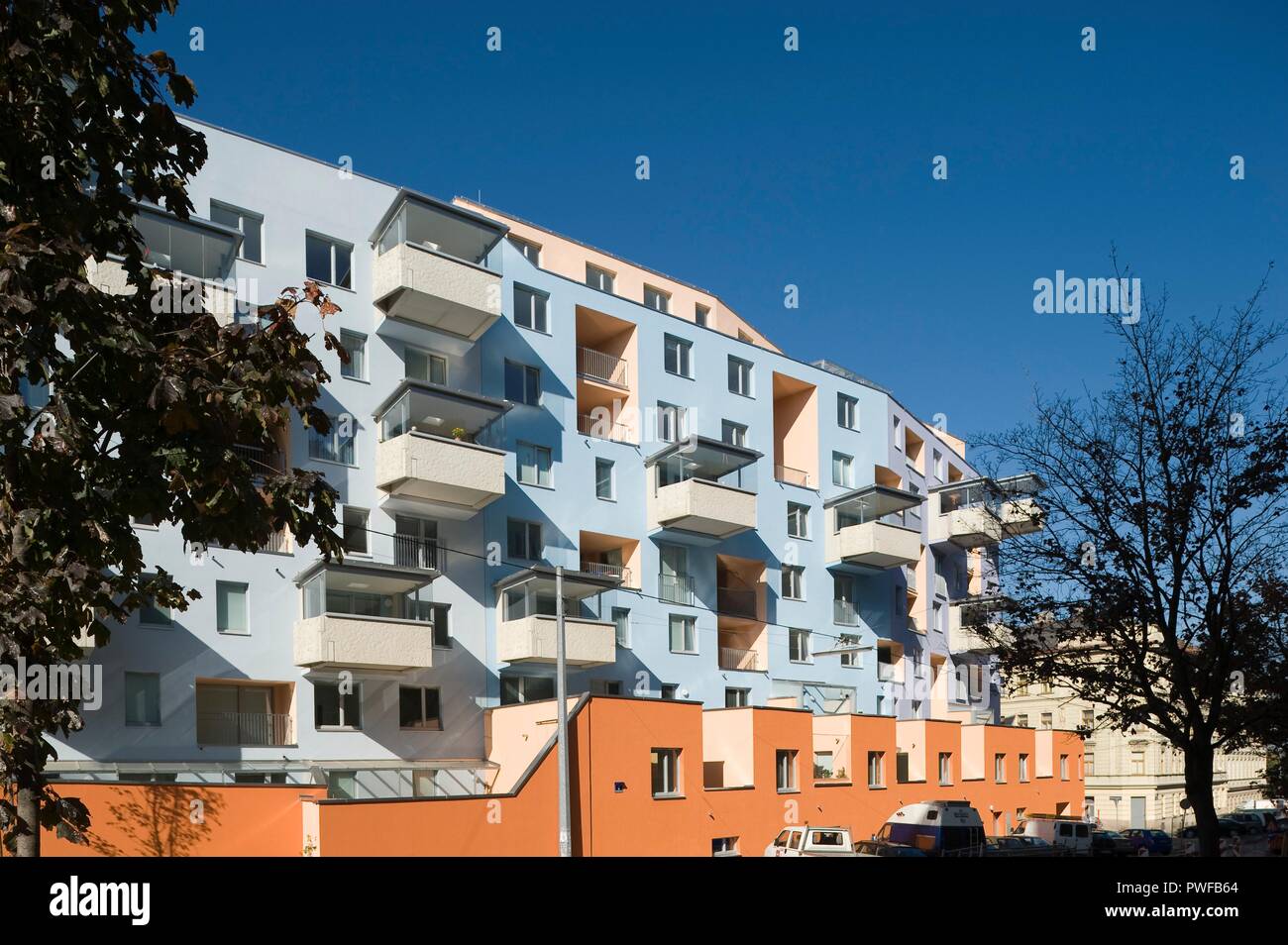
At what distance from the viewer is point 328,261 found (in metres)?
37.8

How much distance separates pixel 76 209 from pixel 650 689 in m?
36.7

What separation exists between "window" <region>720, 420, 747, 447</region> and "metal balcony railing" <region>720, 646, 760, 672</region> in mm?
8257

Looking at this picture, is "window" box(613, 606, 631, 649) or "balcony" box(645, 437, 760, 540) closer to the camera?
"window" box(613, 606, 631, 649)

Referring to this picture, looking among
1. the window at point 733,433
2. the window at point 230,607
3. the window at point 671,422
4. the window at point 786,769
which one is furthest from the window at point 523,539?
the window at point 733,433

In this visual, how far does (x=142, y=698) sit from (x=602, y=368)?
2130 centimetres

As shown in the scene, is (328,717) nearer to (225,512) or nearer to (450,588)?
(450,588)

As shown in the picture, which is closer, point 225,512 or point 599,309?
point 225,512

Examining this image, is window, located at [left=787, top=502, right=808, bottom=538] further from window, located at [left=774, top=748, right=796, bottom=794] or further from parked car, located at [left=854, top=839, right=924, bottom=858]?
parked car, located at [left=854, top=839, right=924, bottom=858]

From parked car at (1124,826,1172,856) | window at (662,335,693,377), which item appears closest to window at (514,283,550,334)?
window at (662,335,693,377)

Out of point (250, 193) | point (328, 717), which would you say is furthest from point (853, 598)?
point (250, 193)

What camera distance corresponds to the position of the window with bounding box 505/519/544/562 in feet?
135

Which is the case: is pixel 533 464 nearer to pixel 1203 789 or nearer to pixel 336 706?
pixel 336 706

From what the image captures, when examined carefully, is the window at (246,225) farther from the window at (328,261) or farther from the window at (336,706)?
the window at (336,706)

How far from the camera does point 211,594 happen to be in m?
32.9
